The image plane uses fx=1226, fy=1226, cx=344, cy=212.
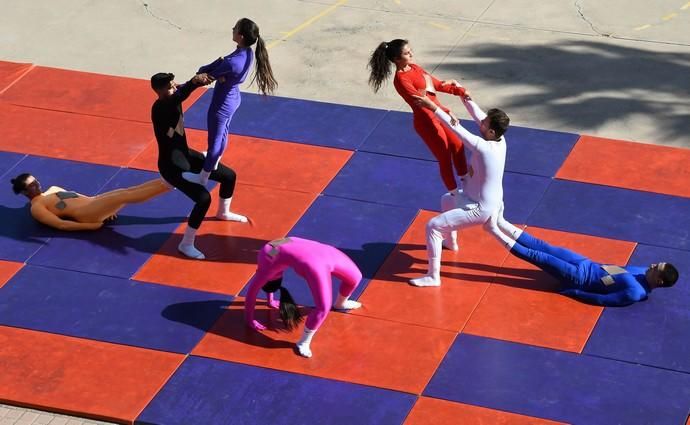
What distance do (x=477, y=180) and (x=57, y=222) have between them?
168 inches

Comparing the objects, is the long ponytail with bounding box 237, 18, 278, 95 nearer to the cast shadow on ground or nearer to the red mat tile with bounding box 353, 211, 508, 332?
the red mat tile with bounding box 353, 211, 508, 332

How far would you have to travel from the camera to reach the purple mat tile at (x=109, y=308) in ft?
35.2

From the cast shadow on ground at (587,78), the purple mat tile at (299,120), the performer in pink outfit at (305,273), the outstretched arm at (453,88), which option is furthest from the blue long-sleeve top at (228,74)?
the cast shadow on ground at (587,78)

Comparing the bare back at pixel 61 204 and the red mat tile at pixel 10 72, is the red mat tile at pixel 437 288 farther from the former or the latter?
the red mat tile at pixel 10 72

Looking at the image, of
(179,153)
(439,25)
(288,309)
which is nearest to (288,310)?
(288,309)

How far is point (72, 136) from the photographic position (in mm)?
14109

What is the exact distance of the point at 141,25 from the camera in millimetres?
16906

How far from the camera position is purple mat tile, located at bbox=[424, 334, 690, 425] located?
31.6ft

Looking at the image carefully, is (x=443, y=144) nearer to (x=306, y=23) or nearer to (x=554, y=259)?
(x=554, y=259)

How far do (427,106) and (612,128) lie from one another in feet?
13.3

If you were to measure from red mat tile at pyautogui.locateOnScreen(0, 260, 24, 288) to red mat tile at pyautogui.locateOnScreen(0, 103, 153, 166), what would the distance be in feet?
6.86

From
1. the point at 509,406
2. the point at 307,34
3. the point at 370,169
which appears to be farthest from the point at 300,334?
the point at 307,34

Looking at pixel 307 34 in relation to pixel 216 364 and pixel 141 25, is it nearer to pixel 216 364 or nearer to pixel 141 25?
pixel 141 25

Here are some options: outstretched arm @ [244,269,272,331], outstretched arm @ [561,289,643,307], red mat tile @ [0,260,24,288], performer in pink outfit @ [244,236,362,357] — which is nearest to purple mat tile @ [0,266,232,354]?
red mat tile @ [0,260,24,288]
